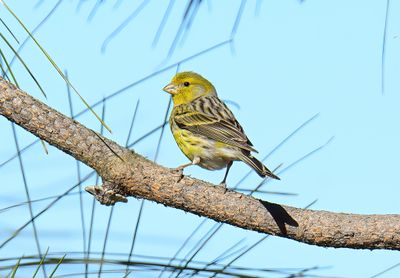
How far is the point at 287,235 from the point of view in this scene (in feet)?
9.59

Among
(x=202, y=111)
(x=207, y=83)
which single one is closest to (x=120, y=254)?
(x=202, y=111)

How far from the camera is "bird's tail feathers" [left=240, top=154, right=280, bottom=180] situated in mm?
3339

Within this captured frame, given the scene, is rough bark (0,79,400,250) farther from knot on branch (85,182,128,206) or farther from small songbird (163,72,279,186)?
small songbird (163,72,279,186)

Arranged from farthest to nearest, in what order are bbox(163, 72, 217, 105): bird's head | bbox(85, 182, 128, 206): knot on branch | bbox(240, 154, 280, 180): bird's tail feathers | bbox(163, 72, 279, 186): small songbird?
bbox(163, 72, 217, 105): bird's head → bbox(163, 72, 279, 186): small songbird → bbox(240, 154, 280, 180): bird's tail feathers → bbox(85, 182, 128, 206): knot on branch

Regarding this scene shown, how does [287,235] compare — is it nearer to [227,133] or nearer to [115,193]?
[115,193]

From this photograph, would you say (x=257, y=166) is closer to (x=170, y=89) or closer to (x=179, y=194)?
(x=179, y=194)

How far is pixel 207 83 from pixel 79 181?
10.4 feet

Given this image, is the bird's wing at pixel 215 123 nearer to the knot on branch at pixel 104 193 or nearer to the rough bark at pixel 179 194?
the rough bark at pixel 179 194

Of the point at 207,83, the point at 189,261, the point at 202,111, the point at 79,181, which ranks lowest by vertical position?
the point at 189,261

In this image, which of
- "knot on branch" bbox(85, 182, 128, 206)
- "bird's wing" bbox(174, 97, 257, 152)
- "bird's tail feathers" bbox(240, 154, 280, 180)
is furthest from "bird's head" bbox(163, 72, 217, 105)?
"knot on branch" bbox(85, 182, 128, 206)

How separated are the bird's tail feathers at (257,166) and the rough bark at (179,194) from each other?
0.31m

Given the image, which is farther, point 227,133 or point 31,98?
point 227,133

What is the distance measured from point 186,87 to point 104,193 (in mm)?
2939

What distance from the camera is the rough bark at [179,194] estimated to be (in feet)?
8.91
